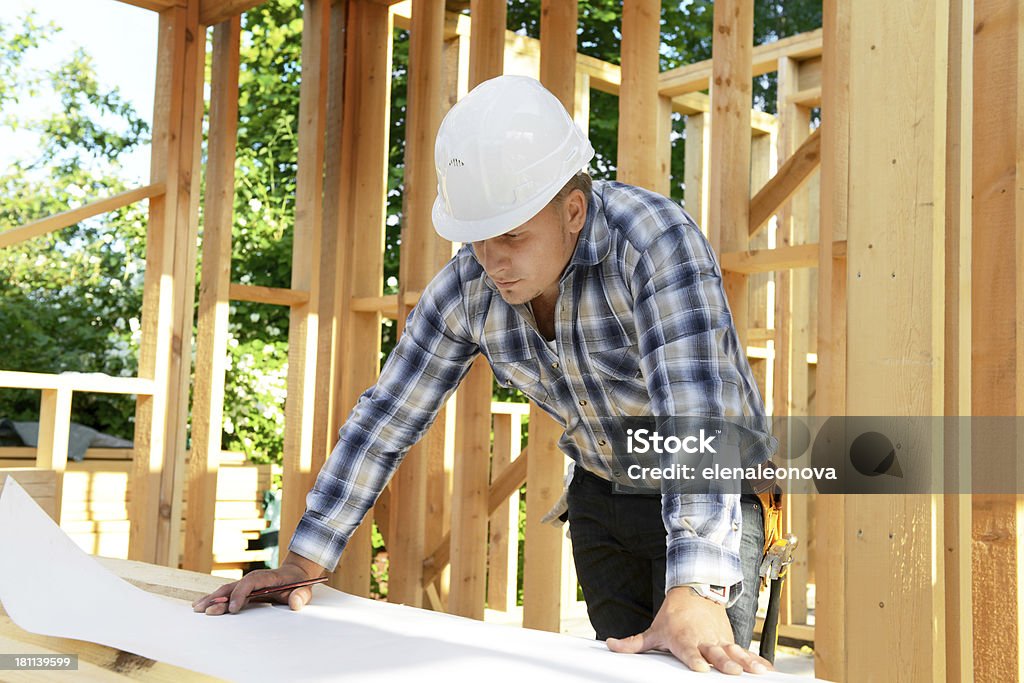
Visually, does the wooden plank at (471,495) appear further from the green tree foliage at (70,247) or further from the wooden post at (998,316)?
the green tree foliage at (70,247)

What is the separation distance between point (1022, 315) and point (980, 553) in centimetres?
56

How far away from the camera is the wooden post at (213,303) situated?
4301 mm

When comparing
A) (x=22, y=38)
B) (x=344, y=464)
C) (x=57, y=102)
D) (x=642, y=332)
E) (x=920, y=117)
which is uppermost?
(x=22, y=38)

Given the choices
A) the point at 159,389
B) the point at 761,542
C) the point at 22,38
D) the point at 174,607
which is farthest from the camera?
the point at 22,38

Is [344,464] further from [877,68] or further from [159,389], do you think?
[159,389]

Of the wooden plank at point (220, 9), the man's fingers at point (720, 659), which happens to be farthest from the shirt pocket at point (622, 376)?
the wooden plank at point (220, 9)

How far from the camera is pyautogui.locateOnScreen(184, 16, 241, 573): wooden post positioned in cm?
430

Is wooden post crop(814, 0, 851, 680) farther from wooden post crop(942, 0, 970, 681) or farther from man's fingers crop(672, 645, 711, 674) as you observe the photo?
man's fingers crop(672, 645, 711, 674)

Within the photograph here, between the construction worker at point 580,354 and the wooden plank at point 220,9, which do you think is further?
the wooden plank at point 220,9

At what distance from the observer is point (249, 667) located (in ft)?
4.22

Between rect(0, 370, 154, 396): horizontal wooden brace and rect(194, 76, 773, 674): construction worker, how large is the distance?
86.8 inches

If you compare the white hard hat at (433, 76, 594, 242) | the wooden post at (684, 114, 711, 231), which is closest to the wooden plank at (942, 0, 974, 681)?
the white hard hat at (433, 76, 594, 242)

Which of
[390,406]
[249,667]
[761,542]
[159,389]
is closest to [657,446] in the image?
[761,542]

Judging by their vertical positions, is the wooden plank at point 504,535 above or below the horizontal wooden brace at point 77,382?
below
